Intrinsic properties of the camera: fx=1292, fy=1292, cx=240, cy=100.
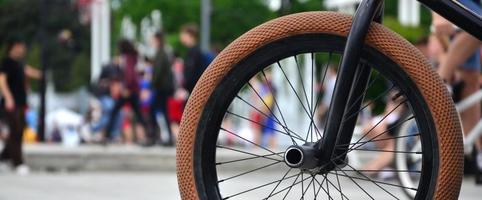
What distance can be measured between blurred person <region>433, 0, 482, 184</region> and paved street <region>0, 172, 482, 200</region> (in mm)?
931

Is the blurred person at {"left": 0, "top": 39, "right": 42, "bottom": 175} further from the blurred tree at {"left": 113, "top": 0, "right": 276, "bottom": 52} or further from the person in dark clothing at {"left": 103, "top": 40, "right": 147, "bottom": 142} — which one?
the blurred tree at {"left": 113, "top": 0, "right": 276, "bottom": 52}

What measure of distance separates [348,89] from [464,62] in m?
3.63

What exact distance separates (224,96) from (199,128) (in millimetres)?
120

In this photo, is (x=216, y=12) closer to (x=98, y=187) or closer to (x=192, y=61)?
(x=192, y=61)

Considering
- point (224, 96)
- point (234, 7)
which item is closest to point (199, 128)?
point (224, 96)

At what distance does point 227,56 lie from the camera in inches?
148

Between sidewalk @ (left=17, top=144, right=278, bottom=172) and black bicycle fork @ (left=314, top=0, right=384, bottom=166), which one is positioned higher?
black bicycle fork @ (left=314, top=0, right=384, bottom=166)

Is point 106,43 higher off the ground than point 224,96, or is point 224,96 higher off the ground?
point 106,43

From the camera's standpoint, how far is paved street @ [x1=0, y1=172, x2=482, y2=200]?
348 inches

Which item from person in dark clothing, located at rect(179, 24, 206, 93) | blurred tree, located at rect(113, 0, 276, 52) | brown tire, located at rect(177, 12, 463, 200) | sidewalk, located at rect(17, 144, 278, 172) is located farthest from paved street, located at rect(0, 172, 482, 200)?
blurred tree, located at rect(113, 0, 276, 52)

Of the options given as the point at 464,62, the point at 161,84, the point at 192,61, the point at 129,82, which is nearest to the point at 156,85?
the point at 161,84

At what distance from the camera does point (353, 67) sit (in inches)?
142

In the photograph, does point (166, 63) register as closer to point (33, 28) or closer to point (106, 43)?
point (106, 43)

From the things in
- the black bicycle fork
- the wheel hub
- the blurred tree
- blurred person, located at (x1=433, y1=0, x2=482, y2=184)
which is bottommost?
the wheel hub
